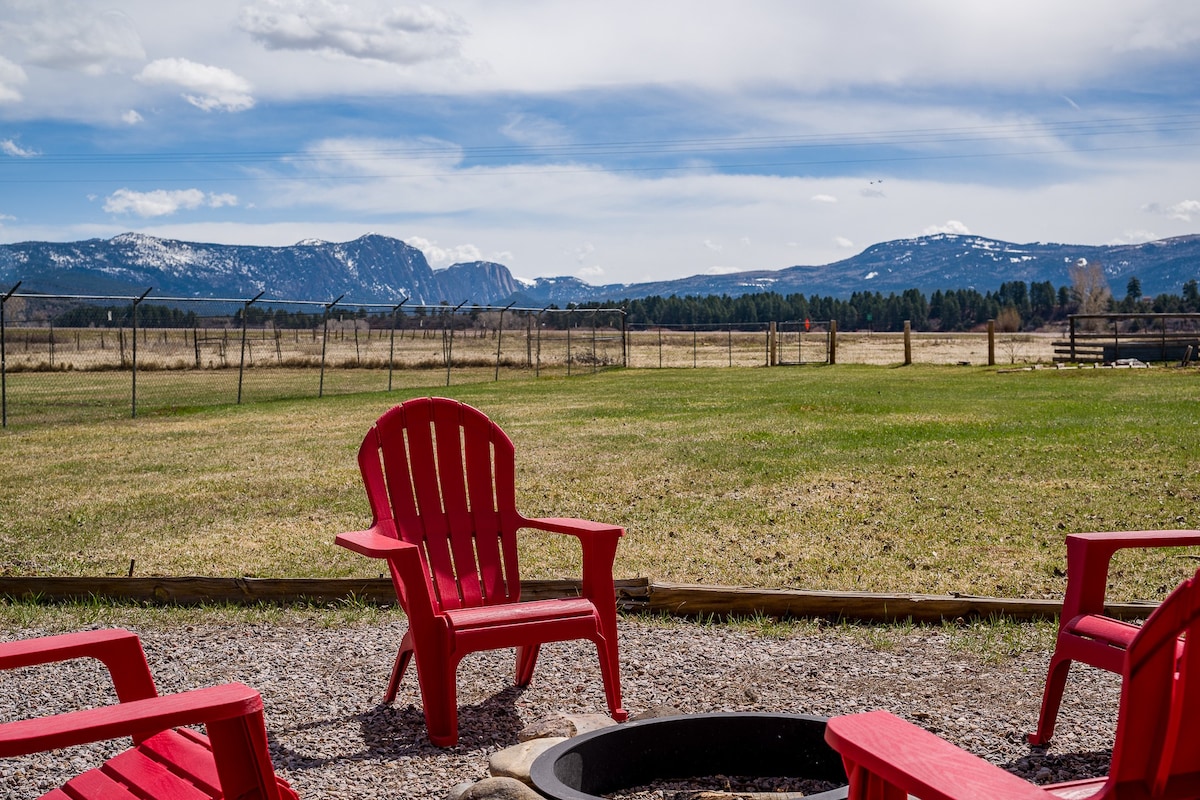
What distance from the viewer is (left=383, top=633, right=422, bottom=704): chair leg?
403 cm

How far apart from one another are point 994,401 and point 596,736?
15.4 m

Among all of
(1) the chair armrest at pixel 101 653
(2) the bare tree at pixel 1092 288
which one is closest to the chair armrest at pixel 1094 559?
(1) the chair armrest at pixel 101 653

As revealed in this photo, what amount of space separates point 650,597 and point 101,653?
3057 millimetres

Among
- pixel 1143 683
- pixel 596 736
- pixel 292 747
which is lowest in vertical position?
pixel 292 747

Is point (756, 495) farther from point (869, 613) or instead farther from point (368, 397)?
point (368, 397)

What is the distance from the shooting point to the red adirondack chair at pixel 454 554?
3688 mm

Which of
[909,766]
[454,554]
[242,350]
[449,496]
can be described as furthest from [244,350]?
[909,766]

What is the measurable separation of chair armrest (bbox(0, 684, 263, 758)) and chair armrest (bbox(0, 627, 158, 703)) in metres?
0.67

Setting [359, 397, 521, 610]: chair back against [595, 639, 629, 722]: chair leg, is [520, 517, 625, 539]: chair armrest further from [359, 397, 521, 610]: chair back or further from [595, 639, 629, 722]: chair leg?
[595, 639, 629, 722]: chair leg

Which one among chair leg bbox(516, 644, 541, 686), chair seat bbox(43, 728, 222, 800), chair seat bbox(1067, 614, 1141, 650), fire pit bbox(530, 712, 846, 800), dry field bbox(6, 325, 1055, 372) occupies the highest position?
dry field bbox(6, 325, 1055, 372)

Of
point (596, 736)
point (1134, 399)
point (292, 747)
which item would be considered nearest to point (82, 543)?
point (292, 747)

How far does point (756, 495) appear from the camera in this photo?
8477 millimetres

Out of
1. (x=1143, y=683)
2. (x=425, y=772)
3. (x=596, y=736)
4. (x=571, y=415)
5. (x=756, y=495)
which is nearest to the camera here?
(x=1143, y=683)

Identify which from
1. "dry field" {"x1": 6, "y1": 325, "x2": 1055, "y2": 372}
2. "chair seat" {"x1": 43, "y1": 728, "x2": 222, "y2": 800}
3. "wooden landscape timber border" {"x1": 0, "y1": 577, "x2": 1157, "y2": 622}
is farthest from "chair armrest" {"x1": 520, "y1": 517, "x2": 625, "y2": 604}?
"dry field" {"x1": 6, "y1": 325, "x2": 1055, "y2": 372}
